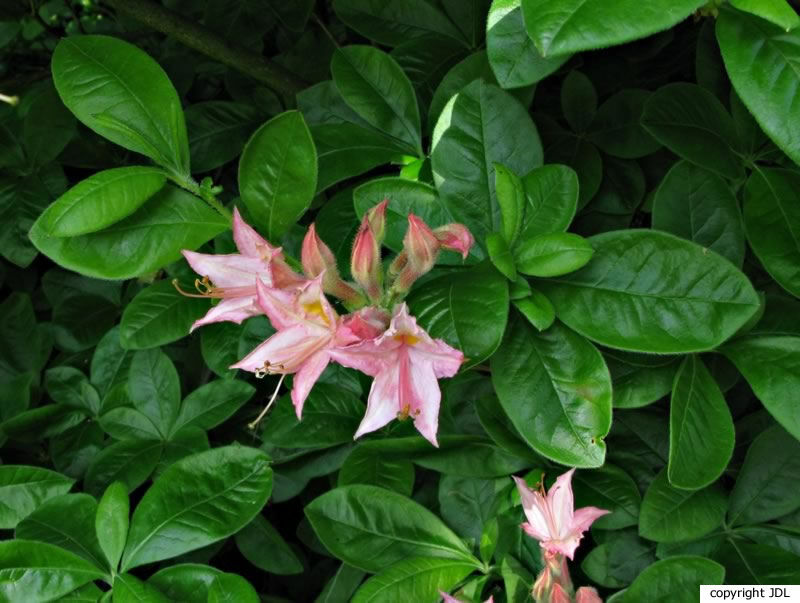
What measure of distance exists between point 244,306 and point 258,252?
0.21 ft

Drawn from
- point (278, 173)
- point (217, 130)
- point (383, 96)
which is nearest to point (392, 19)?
point (383, 96)

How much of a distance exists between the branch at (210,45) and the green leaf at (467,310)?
2.10 ft

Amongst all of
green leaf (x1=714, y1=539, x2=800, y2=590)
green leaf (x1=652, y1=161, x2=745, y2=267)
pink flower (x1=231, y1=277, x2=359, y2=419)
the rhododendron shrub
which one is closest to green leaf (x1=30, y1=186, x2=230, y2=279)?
the rhododendron shrub

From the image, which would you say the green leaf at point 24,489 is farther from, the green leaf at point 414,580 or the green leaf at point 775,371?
the green leaf at point 775,371

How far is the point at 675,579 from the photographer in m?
1.11

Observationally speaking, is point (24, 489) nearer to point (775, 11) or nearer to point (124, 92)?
point (124, 92)

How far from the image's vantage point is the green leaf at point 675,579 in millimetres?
1097

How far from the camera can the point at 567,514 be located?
1.12 metres

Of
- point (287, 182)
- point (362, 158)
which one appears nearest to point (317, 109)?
point (362, 158)

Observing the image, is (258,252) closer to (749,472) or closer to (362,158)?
(362,158)

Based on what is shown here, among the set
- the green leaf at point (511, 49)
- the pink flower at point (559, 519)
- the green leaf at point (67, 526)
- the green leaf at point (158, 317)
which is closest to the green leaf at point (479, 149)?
the green leaf at point (511, 49)

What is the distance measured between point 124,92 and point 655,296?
680 mm

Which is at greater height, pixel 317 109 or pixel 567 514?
pixel 317 109

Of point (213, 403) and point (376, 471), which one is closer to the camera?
point (376, 471)
